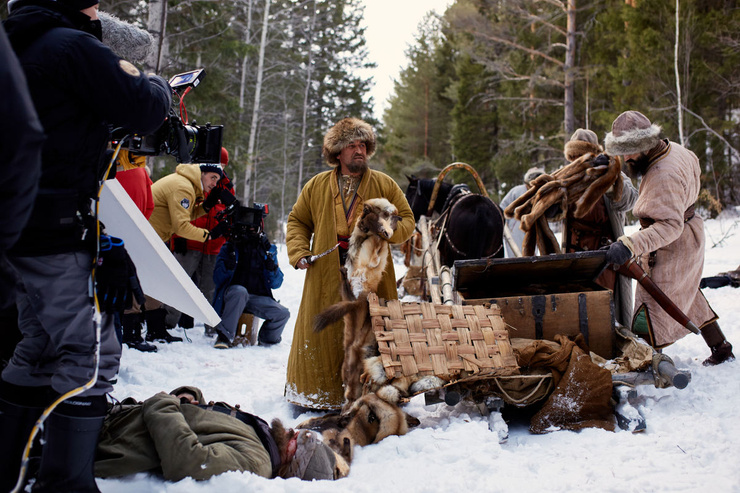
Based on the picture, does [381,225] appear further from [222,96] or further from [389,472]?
[222,96]

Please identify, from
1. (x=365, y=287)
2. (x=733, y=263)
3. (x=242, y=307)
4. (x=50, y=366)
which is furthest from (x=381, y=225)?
(x=733, y=263)

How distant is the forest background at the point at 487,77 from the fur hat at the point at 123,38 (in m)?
4.77

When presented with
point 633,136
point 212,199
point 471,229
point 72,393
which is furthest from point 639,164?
point 212,199

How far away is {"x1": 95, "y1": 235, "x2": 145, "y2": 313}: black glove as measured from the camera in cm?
203

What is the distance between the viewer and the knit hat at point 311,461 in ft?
8.05

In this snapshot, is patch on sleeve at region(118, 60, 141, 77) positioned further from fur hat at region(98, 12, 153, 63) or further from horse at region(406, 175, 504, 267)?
horse at region(406, 175, 504, 267)

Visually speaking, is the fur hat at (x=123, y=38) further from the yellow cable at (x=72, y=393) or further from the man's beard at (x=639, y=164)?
the man's beard at (x=639, y=164)

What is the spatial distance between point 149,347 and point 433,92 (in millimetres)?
22887

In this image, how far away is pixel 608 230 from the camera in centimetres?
456

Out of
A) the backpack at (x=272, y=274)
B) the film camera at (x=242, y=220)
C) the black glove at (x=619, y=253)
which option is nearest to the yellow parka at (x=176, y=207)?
the film camera at (x=242, y=220)

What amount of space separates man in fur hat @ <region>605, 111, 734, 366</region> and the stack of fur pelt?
20 cm

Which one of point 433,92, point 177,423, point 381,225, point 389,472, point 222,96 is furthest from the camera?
point 433,92

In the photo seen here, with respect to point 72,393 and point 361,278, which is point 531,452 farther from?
point 72,393

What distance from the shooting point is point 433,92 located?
2588 cm
